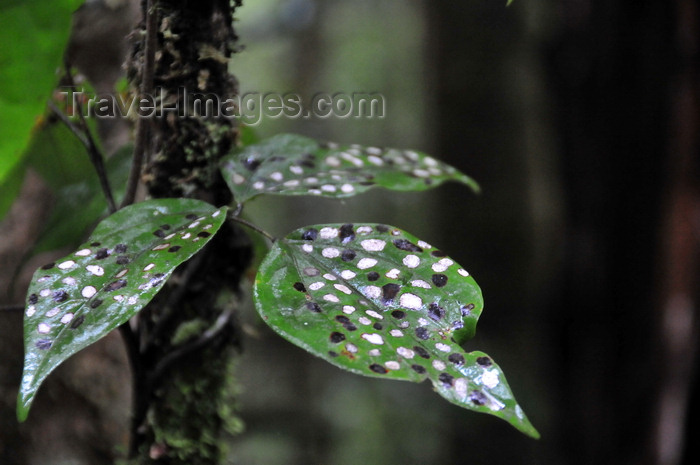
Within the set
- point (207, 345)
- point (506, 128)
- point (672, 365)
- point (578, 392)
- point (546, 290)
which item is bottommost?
point (578, 392)

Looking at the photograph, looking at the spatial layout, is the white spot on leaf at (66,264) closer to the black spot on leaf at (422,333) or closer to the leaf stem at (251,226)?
the leaf stem at (251,226)

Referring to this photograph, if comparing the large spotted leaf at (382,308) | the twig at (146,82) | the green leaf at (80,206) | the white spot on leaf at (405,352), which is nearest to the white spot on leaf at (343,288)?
the large spotted leaf at (382,308)

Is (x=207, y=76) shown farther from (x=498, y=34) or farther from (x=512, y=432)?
(x=512, y=432)

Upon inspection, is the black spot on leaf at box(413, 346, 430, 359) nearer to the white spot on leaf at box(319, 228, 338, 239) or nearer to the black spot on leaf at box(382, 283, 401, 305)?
the black spot on leaf at box(382, 283, 401, 305)

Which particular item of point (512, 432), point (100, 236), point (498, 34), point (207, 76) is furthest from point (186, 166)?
point (512, 432)

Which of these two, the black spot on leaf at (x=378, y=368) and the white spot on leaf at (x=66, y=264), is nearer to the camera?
the black spot on leaf at (x=378, y=368)

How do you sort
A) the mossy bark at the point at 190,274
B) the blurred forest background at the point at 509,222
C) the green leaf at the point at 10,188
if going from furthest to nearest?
the blurred forest background at the point at 509,222
the green leaf at the point at 10,188
the mossy bark at the point at 190,274
